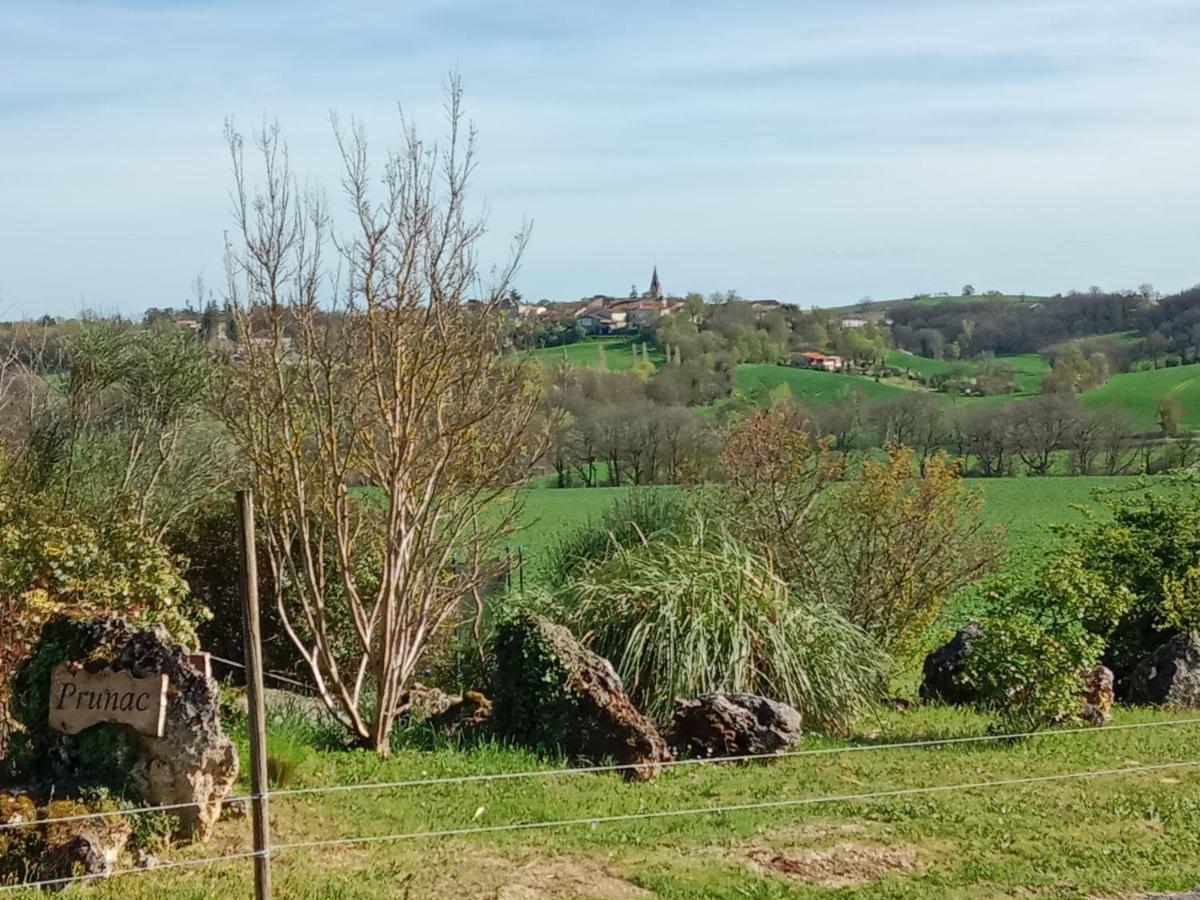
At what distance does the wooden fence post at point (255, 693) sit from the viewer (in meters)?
5.39

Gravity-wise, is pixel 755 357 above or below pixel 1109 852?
above

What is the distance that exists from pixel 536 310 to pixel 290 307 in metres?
3.45

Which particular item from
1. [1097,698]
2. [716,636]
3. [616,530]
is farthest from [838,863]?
[616,530]

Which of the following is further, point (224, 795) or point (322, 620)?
point (322, 620)

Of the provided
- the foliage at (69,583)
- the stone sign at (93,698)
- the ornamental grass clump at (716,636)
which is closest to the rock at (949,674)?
the ornamental grass clump at (716,636)

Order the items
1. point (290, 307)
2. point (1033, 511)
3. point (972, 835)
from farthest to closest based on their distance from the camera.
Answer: point (1033, 511) < point (290, 307) < point (972, 835)

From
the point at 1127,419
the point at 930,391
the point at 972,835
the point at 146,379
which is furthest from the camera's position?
the point at 930,391

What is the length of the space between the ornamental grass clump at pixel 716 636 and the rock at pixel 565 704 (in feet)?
4.24

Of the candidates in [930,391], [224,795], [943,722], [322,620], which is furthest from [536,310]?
[930,391]

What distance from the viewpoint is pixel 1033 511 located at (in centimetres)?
4388

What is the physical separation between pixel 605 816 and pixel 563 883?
5.06 ft

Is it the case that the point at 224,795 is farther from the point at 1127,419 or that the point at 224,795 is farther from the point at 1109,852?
the point at 1127,419

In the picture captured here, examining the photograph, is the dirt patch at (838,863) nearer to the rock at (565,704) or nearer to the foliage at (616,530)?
the rock at (565,704)

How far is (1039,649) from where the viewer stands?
1144 cm
